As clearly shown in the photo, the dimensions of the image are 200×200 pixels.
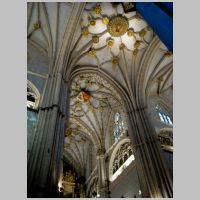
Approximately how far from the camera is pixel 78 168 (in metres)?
21.1

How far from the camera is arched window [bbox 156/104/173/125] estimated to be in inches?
638

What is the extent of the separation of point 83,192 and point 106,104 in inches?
304

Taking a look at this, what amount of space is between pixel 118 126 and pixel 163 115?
359 cm

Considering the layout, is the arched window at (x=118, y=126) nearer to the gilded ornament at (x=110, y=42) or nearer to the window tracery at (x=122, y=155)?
the window tracery at (x=122, y=155)

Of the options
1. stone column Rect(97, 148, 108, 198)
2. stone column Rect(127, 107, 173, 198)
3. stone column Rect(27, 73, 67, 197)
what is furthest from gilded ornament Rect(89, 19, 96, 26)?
stone column Rect(97, 148, 108, 198)

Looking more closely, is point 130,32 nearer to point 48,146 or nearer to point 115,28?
point 115,28

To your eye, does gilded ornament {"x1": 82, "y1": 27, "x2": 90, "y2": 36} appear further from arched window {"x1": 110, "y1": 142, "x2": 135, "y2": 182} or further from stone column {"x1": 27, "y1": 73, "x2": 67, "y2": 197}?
arched window {"x1": 110, "y1": 142, "x2": 135, "y2": 182}

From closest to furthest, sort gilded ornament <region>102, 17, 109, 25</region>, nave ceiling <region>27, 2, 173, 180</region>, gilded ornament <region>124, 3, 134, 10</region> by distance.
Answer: gilded ornament <region>124, 3, 134, 10</region> < nave ceiling <region>27, 2, 173, 180</region> < gilded ornament <region>102, 17, 109, 25</region>

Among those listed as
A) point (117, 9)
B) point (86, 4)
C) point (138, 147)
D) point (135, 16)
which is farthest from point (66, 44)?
point (138, 147)

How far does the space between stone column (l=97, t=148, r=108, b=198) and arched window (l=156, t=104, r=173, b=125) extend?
5.19 m

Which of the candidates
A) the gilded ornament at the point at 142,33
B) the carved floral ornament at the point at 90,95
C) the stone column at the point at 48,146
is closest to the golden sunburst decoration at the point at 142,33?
the gilded ornament at the point at 142,33

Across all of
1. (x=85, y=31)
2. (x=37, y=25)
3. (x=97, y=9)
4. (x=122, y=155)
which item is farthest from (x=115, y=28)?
(x=122, y=155)

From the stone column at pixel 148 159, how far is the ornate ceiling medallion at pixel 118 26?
5175 mm

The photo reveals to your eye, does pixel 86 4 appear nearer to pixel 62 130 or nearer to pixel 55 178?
pixel 62 130
